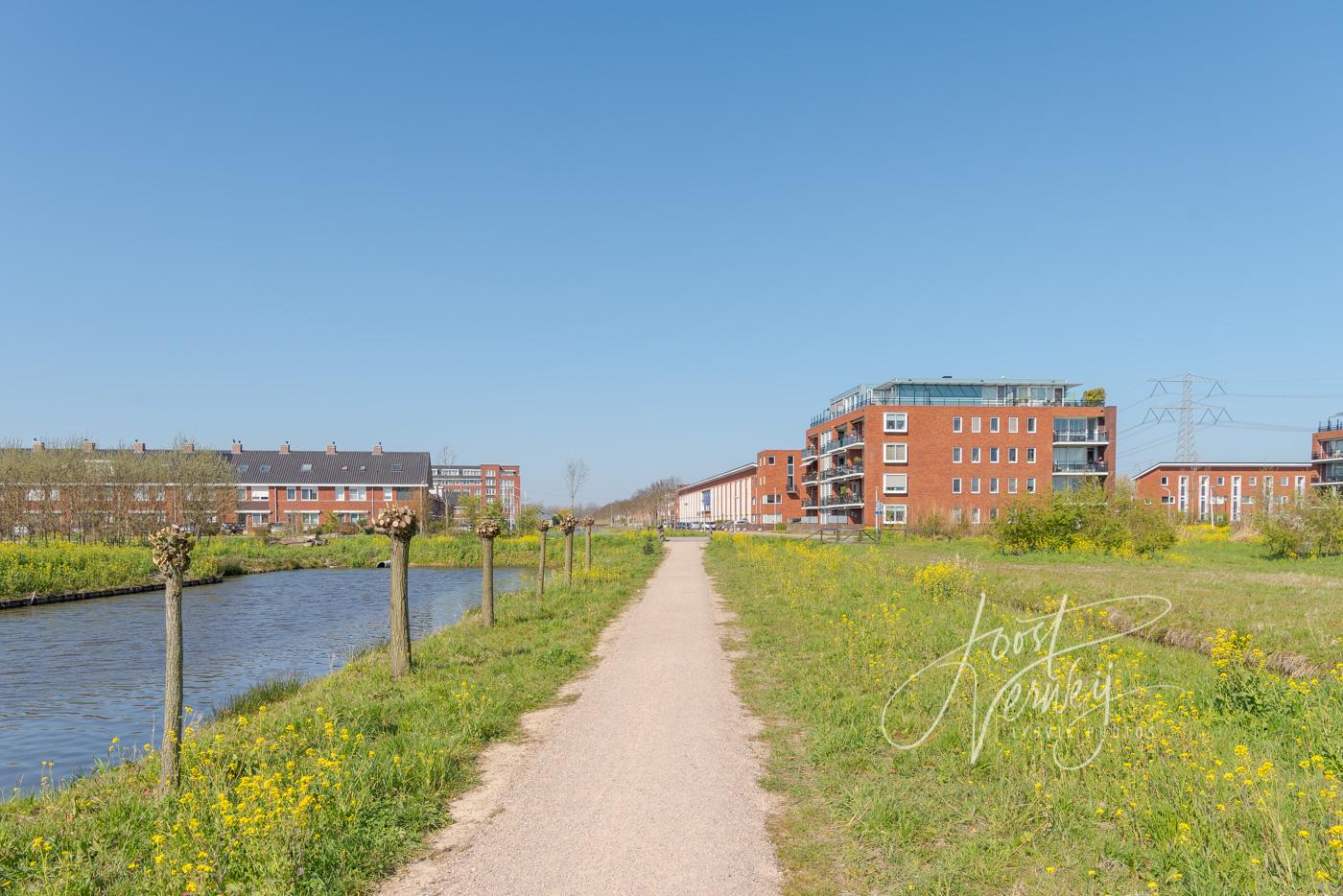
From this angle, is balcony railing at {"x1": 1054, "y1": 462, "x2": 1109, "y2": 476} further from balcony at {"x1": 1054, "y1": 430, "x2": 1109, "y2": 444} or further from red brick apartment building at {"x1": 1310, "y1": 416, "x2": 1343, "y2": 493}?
red brick apartment building at {"x1": 1310, "y1": 416, "x2": 1343, "y2": 493}

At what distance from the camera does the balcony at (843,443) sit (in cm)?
6706

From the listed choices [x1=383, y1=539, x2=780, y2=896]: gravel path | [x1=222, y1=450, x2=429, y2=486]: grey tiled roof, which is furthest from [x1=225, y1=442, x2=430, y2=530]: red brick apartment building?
[x1=383, y1=539, x2=780, y2=896]: gravel path

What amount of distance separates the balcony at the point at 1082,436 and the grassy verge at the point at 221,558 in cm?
4260

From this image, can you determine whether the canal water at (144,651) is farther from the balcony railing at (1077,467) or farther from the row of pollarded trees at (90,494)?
the balcony railing at (1077,467)

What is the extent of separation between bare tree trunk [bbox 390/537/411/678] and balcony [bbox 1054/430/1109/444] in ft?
215

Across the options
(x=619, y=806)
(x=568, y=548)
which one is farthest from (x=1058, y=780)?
(x=568, y=548)

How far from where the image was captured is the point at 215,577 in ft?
117

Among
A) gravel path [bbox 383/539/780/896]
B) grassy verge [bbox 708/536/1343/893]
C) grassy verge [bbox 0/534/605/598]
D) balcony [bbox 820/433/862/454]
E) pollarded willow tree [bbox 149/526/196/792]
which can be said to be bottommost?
grassy verge [bbox 0/534/605/598]

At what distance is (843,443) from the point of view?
229 ft

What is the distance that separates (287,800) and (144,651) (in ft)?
49.3

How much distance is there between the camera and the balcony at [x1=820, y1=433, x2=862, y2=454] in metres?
67.1

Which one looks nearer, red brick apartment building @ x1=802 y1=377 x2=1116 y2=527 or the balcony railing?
red brick apartment building @ x1=802 y1=377 x2=1116 y2=527

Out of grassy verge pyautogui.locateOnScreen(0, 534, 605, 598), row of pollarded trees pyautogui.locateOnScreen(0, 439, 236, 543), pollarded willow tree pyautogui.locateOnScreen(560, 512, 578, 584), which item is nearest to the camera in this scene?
pollarded willow tree pyautogui.locateOnScreen(560, 512, 578, 584)

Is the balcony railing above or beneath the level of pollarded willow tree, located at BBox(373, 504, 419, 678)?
above
